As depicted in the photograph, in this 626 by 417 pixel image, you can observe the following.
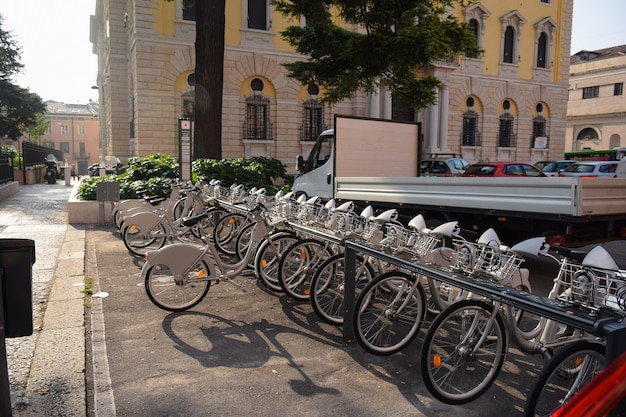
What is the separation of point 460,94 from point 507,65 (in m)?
4.62

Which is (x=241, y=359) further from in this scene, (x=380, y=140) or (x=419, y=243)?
(x=380, y=140)

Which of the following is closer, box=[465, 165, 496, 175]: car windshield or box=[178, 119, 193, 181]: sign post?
box=[178, 119, 193, 181]: sign post

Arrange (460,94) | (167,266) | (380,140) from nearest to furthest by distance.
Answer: (167,266) → (380,140) → (460,94)

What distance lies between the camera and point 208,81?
49.9ft

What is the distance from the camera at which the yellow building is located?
26.8 m

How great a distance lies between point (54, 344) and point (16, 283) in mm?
1950

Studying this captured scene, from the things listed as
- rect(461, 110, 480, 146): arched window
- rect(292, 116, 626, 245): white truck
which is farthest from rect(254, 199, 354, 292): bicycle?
rect(461, 110, 480, 146): arched window

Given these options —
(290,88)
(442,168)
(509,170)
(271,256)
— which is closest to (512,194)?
(271,256)

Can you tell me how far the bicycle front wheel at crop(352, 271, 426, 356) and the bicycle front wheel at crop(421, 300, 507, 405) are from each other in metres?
0.65

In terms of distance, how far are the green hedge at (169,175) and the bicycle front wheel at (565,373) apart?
Result: 10.5 m

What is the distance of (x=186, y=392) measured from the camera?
375 cm

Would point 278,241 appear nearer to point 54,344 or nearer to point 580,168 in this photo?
point 54,344

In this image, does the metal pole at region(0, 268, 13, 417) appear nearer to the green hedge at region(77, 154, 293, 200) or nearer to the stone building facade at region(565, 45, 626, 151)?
the green hedge at region(77, 154, 293, 200)

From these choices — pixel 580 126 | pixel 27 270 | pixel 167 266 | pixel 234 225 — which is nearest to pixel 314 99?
pixel 234 225
